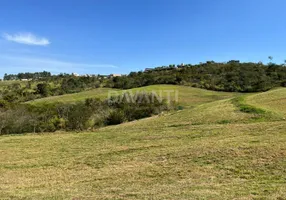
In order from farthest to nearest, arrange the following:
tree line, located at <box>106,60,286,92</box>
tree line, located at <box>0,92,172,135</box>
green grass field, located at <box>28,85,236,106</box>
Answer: tree line, located at <box>106,60,286,92</box>
green grass field, located at <box>28,85,236,106</box>
tree line, located at <box>0,92,172,135</box>

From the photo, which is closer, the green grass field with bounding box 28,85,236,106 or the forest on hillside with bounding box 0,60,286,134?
the forest on hillside with bounding box 0,60,286,134

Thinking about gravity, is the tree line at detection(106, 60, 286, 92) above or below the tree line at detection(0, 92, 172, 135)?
above

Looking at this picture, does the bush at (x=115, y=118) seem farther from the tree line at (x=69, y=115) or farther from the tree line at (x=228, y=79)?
the tree line at (x=228, y=79)

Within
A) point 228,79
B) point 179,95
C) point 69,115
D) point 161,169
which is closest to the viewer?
point 161,169

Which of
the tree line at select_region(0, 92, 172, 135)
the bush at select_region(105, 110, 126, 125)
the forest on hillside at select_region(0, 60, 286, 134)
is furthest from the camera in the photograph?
the bush at select_region(105, 110, 126, 125)

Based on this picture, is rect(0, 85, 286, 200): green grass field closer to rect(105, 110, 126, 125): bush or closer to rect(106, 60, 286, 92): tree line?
rect(105, 110, 126, 125): bush

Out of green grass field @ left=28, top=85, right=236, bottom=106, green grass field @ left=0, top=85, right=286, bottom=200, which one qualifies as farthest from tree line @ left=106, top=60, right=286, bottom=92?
green grass field @ left=0, top=85, right=286, bottom=200

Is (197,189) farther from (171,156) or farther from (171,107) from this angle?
(171,107)

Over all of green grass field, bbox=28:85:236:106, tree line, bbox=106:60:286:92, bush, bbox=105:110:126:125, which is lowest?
bush, bbox=105:110:126:125

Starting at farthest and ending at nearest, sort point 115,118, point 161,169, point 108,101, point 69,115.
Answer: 1. point 108,101
2. point 115,118
3. point 69,115
4. point 161,169

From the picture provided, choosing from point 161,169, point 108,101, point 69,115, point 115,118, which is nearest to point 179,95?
point 108,101

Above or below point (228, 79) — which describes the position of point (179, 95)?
below

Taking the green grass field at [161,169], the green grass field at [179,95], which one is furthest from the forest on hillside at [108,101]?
the green grass field at [161,169]

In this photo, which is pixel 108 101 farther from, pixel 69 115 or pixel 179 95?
pixel 179 95
